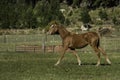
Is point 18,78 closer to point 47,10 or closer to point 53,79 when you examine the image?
point 53,79

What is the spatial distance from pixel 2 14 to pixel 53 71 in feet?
323

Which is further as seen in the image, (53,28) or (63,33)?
(63,33)

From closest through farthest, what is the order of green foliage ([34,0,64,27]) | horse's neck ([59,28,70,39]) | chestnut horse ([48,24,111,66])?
chestnut horse ([48,24,111,66]), horse's neck ([59,28,70,39]), green foliage ([34,0,64,27])

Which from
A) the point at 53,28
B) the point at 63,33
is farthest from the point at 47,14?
the point at 53,28

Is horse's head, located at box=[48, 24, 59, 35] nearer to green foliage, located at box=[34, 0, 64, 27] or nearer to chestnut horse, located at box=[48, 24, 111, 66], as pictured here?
chestnut horse, located at box=[48, 24, 111, 66]

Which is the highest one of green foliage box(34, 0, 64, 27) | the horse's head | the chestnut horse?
the horse's head

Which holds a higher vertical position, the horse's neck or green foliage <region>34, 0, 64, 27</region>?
the horse's neck

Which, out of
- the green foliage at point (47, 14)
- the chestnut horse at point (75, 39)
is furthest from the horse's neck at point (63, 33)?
the green foliage at point (47, 14)

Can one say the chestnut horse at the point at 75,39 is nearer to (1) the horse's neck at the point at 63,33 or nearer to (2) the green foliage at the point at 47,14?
(1) the horse's neck at the point at 63,33

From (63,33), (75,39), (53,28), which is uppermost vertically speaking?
(53,28)

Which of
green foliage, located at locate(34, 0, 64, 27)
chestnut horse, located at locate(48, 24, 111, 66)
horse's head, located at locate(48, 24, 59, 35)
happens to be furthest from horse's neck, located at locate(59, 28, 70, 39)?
green foliage, located at locate(34, 0, 64, 27)

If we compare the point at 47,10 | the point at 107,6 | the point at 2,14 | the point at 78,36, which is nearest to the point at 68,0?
the point at 107,6

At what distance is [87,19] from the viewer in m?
126

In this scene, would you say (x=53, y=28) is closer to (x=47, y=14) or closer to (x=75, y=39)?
(x=75, y=39)
